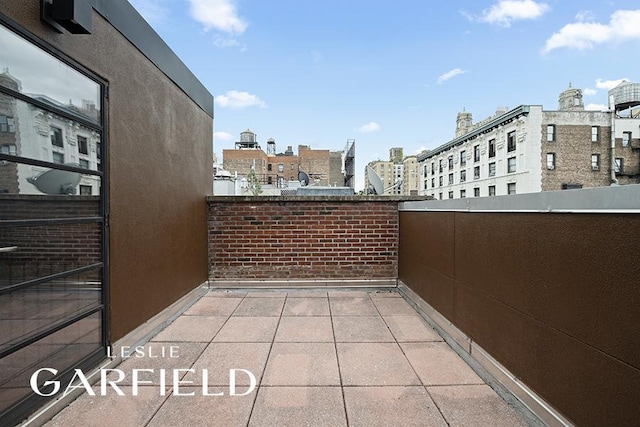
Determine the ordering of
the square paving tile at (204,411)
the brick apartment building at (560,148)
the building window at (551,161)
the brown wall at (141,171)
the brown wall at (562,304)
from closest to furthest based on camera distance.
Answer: the brown wall at (562,304)
the square paving tile at (204,411)
the brown wall at (141,171)
the brick apartment building at (560,148)
the building window at (551,161)

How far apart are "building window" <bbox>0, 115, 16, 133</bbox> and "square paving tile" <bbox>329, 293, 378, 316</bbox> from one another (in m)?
3.54

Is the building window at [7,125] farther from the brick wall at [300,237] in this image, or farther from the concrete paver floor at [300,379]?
the brick wall at [300,237]

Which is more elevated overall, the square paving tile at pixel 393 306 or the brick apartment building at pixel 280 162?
the brick apartment building at pixel 280 162

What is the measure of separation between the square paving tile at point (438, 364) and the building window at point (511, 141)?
3330 cm

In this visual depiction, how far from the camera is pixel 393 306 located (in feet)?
14.1

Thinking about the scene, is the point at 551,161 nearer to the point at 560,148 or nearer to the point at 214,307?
the point at 560,148

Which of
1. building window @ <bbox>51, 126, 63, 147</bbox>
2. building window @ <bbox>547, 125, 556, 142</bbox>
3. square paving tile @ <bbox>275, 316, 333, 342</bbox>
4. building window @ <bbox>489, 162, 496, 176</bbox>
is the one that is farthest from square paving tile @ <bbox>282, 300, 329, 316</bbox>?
building window @ <bbox>547, 125, 556, 142</bbox>

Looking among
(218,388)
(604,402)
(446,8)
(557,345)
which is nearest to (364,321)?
(218,388)

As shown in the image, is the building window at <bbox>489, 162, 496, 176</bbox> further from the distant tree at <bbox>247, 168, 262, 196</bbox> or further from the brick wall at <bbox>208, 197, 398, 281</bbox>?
the brick wall at <bbox>208, 197, 398, 281</bbox>

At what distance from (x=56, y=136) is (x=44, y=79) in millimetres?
389

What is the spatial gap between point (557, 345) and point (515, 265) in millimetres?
584

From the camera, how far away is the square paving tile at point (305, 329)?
10.6ft

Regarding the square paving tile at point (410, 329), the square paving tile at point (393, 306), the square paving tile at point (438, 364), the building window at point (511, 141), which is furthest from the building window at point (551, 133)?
the square paving tile at point (438, 364)

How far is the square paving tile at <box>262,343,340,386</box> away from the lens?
2441 millimetres
